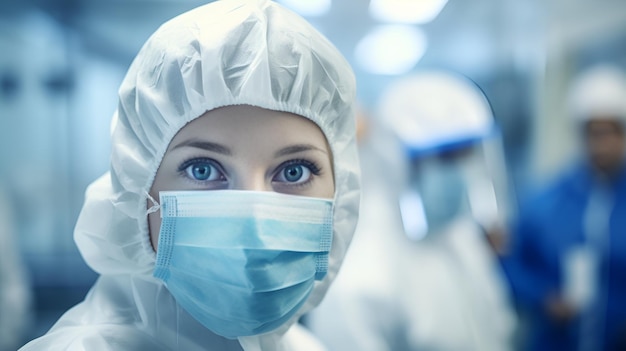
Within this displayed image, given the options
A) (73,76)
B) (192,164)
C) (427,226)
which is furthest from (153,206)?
(427,226)

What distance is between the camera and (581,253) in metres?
1.95

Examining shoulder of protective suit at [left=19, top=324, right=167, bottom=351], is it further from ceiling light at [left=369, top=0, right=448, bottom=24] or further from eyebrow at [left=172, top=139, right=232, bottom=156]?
ceiling light at [left=369, top=0, right=448, bottom=24]

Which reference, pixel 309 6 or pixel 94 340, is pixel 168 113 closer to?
pixel 94 340

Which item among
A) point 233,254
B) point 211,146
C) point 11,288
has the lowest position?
point 11,288

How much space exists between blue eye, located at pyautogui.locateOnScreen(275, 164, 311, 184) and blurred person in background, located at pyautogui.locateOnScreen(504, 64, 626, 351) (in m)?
1.48

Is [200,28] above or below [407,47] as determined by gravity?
above

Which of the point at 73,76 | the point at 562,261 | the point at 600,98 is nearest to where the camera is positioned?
the point at 73,76

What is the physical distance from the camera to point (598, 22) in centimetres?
256

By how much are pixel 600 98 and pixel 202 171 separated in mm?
1999

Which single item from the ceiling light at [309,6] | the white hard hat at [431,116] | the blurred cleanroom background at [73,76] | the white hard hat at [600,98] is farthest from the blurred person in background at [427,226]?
the white hard hat at [600,98]

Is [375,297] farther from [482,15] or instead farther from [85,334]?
[482,15]

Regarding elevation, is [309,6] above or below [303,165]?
above

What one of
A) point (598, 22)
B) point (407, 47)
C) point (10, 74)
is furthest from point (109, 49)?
point (598, 22)

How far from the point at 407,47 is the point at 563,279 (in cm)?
102
